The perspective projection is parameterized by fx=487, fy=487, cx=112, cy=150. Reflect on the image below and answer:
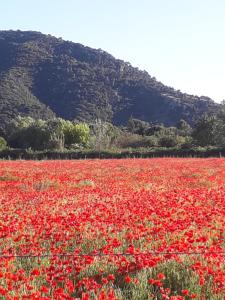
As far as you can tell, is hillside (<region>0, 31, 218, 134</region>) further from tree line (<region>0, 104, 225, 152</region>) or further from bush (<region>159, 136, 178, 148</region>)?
bush (<region>159, 136, 178, 148</region>)

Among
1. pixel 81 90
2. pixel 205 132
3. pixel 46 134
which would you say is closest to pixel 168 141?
pixel 205 132

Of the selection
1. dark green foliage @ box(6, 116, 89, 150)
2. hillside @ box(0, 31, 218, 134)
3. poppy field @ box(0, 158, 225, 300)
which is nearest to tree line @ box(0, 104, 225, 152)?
dark green foliage @ box(6, 116, 89, 150)

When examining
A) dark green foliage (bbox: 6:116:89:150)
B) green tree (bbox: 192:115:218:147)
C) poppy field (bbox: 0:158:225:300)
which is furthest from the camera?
dark green foliage (bbox: 6:116:89:150)

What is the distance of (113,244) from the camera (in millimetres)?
7594

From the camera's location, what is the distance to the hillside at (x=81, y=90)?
117 meters

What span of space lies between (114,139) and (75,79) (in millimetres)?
61897

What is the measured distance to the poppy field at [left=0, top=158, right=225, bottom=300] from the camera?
6.08 metres

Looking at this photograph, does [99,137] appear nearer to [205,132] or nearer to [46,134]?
[46,134]

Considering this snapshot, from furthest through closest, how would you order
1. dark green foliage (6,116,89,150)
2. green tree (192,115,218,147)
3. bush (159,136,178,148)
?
dark green foliage (6,116,89,150) → green tree (192,115,218,147) → bush (159,136,178,148)

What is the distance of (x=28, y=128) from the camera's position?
3095 inches

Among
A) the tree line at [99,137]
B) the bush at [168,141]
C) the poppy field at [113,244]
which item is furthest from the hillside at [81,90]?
the poppy field at [113,244]

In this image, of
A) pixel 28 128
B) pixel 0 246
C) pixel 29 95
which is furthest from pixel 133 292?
pixel 29 95

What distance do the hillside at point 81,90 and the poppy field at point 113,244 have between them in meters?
91.9

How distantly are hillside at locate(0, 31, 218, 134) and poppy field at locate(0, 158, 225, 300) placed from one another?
91.9m
